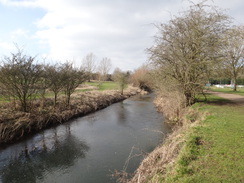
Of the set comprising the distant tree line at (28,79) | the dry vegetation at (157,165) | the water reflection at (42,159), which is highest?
the distant tree line at (28,79)

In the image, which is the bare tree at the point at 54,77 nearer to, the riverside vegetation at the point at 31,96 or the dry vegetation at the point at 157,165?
the riverside vegetation at the point at 31,96

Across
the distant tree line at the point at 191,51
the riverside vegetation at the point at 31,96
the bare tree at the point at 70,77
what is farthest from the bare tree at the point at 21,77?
the distant tree line at the point at 191,51

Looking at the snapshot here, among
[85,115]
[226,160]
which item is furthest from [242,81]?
[226,160]

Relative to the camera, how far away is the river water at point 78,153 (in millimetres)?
6070

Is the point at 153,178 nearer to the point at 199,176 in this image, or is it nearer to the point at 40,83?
the point at 199,176

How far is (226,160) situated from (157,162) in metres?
2.07

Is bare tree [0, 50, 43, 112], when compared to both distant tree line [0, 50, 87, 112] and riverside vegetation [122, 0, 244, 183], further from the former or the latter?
riverside vegetation [122, 0, 244, 183]

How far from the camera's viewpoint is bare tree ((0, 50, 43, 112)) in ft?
33.2

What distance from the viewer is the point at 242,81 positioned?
5338 cm

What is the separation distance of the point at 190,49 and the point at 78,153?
453 inches

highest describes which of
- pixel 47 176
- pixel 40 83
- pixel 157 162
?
pixel 40 83

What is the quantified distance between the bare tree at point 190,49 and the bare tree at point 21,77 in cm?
924

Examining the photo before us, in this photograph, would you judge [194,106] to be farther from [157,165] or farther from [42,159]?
[42,159]

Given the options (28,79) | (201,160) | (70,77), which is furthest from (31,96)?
(201,160)
